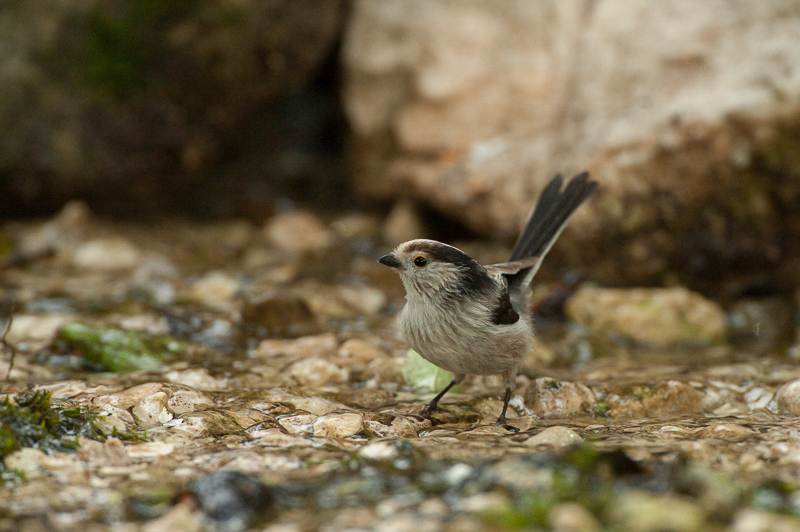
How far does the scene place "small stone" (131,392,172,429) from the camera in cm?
320

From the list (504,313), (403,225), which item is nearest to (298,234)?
(403,225)

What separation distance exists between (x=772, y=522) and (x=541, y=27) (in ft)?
20.0

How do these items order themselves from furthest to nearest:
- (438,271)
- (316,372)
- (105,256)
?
(105,256), (316,372), (438,271)

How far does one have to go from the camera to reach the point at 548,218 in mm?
4570

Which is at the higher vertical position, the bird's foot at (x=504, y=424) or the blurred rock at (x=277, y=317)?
the blurred rock at (x=277, y=317)

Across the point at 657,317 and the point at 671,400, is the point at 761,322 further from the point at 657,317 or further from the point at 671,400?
the point at 671,400

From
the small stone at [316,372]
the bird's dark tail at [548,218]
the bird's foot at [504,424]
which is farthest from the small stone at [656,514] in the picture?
the bird's dark tail at [548,218]

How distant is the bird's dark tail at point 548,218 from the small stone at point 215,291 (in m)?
2.45

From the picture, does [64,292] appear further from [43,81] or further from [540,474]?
[540,474]

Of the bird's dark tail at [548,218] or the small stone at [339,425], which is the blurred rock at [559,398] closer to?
the bird's dark tail at [548,218]

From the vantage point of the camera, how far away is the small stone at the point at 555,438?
2.88m

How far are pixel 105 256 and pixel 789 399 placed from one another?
19.5 ft

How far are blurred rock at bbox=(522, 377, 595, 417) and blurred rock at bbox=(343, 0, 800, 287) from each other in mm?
2440

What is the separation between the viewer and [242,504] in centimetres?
224
